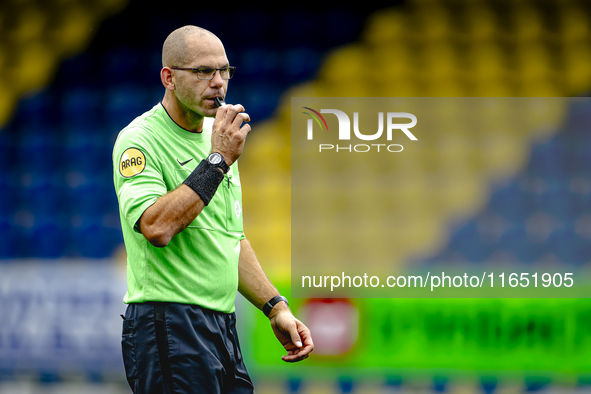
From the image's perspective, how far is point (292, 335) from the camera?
1.74 meters

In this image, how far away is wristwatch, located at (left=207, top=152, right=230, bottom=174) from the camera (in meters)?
1.50

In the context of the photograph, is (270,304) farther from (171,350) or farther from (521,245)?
(521,245)

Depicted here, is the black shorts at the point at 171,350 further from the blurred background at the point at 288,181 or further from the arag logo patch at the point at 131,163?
the blurred background at the point at 288,181

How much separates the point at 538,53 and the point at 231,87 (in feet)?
6.62

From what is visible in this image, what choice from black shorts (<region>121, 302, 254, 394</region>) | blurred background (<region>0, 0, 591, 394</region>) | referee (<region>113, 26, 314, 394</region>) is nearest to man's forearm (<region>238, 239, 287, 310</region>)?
referee (<region>113, 26, 314, 394</region>)

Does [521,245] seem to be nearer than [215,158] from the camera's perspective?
No

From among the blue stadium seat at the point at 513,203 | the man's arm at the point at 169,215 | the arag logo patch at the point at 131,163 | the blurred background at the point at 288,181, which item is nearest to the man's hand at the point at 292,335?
the man's arm at the point at 169,215

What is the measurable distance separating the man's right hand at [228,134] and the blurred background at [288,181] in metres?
2.45

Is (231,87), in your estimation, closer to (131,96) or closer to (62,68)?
(131,96)

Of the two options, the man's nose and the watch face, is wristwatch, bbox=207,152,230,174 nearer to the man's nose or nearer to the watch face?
the watch face

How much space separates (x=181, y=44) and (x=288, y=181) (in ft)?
8.31

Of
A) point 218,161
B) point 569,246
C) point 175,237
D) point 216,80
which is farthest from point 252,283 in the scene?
point 569,246

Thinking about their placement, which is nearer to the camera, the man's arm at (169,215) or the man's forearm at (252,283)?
the man's arm at (169,215)

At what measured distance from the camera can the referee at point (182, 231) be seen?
4.82 ft
